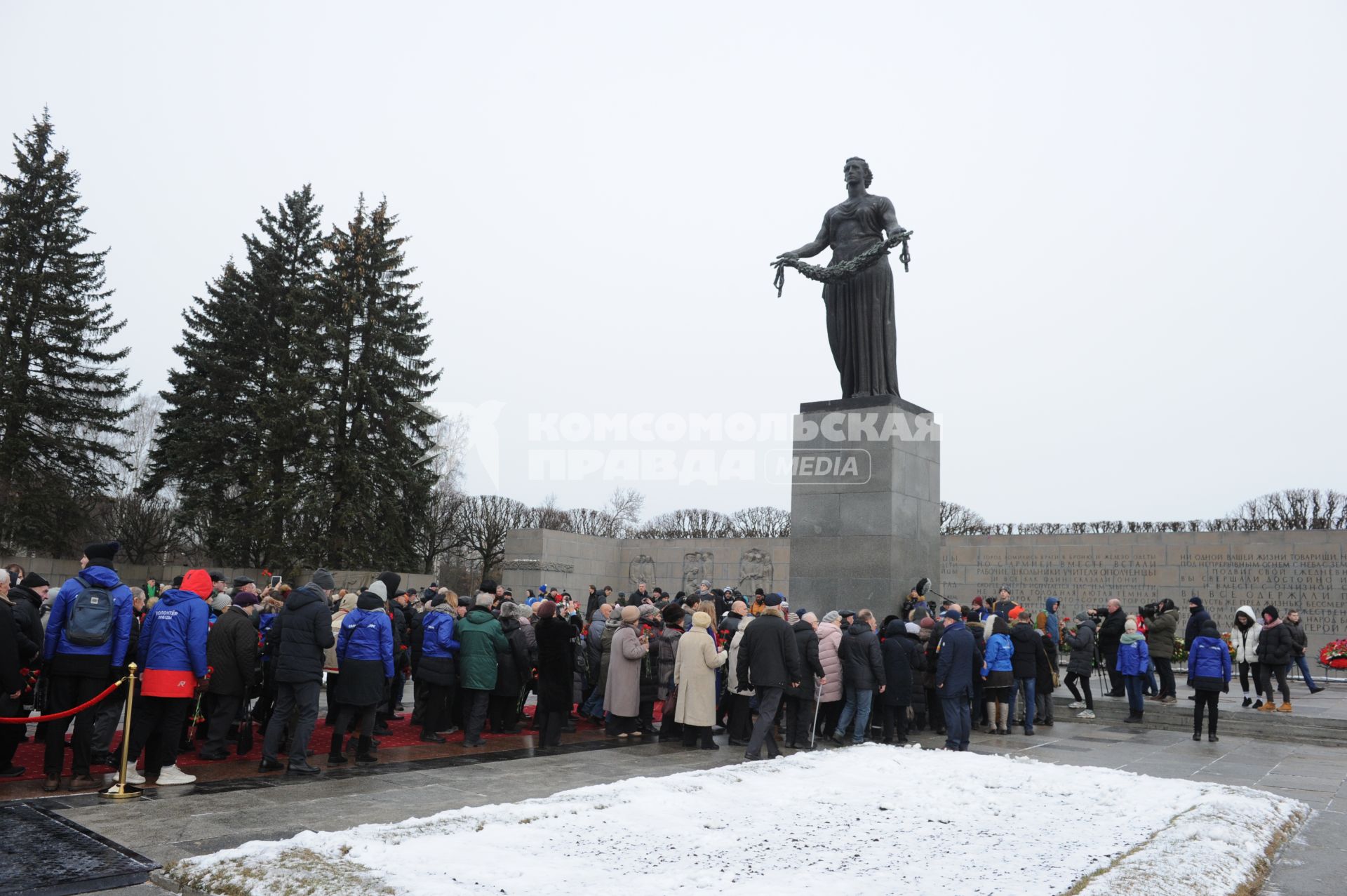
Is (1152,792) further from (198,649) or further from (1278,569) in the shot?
(1278,569)

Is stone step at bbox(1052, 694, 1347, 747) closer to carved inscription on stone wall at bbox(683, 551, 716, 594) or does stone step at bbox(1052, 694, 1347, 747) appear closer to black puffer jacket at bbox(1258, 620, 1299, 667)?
black puffer jacket at bbox(1258, 620, 1299, 667)

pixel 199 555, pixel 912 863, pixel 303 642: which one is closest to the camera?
pixel 912 863

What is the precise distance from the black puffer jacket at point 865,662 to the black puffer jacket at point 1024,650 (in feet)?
8.68

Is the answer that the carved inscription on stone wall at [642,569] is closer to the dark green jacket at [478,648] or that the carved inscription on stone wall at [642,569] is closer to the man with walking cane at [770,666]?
the dark green jacket at [478,648]

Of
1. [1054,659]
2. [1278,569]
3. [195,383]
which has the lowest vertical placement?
[1054,659]

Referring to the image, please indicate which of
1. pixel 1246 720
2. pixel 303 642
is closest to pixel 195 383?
pixel 303 642

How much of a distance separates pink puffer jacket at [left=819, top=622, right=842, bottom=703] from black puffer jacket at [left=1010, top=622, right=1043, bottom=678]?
292cm

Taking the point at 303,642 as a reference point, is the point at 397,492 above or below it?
above

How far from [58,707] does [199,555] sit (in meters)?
35.0

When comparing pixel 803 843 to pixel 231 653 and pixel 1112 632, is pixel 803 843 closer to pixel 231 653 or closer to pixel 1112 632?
pixel 231 653

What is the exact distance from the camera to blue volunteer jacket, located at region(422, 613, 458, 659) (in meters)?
11.2

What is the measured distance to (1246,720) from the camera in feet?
46.6

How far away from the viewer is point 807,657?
10953mm

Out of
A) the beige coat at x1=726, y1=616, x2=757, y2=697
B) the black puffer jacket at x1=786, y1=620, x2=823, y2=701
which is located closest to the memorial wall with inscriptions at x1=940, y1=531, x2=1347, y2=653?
the beige coat at x1=726, y1=616, x2=757, y2=697
